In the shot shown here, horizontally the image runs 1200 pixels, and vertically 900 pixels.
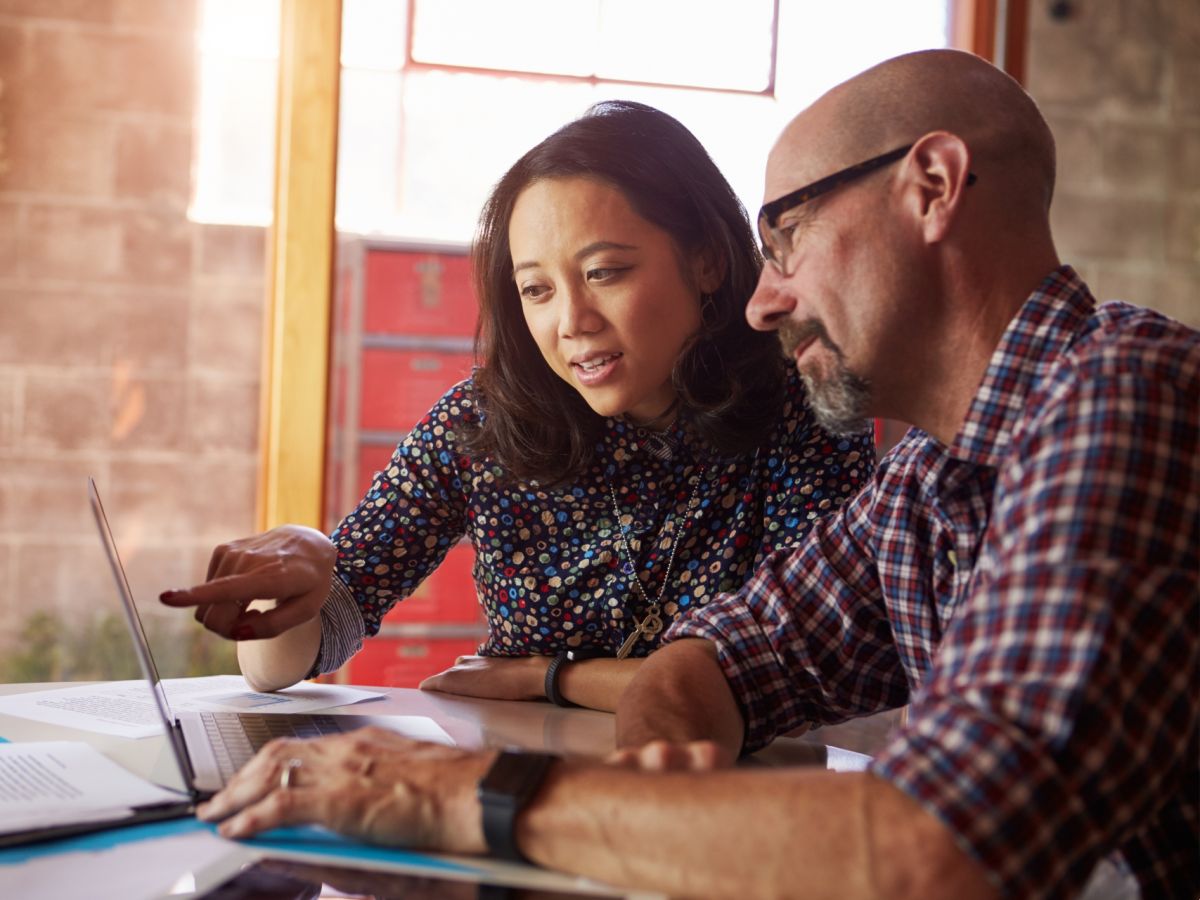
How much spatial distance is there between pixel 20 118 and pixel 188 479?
0.99 m

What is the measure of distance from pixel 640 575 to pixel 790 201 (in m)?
0.64

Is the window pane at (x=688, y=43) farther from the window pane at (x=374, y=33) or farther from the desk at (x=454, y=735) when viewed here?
the desk at (x=454, y=735)

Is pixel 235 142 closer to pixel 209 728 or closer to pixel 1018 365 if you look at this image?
pixel 209 728

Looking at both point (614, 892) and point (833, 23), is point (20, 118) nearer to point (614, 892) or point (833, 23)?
→ point (833, 23)

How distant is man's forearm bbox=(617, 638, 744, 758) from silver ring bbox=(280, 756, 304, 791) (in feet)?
1.19

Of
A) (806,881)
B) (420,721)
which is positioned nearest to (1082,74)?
(420,721)

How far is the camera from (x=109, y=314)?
302 centimetres

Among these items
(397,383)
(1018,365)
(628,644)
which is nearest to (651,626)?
(628,644)

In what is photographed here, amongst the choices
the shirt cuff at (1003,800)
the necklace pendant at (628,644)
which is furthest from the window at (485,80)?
the shirt cuff at (1003,800)

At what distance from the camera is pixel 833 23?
3477 mm

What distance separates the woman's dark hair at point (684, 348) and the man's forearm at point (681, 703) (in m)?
0.42

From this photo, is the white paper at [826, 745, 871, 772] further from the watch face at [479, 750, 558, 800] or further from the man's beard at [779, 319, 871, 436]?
the watch face at [479, 750, 558, 800]

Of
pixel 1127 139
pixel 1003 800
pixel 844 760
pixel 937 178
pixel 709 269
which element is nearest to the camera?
pixel 1003 800

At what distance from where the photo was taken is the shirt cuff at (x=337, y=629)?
162 cm
